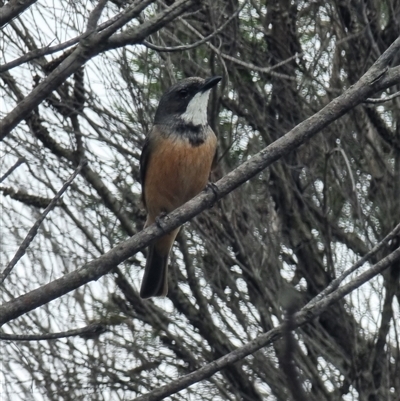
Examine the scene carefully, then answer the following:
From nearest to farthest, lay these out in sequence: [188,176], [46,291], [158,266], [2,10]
Answer: [2,10] → [46,291] → [188,176] → [158,266]

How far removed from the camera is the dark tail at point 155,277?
6.17m

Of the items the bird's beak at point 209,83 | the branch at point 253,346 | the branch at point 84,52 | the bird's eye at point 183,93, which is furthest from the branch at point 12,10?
the bird's eye at point 183,93

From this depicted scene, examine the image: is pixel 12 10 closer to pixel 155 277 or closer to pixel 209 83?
pixel 209 83

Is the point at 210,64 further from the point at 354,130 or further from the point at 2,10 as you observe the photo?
the point at 2,10

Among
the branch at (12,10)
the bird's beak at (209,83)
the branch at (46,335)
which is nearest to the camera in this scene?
the branch at (12,10)

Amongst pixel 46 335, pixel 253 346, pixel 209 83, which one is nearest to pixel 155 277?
pixel 209 83

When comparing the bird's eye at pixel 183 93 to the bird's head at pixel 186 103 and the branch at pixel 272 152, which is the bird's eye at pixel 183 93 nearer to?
the bird's head at pixel 186 103

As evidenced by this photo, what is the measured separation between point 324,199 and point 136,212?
60.9 inches

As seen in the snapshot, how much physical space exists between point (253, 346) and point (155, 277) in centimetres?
249

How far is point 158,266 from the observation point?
630 cm

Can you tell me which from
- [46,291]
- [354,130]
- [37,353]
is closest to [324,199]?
[354,130]

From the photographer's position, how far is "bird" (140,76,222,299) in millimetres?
5699

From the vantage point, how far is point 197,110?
596cm

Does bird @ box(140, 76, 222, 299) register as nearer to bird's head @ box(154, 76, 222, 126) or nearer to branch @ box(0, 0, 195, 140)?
bird's head @ box(154, 76, 222, 126)
